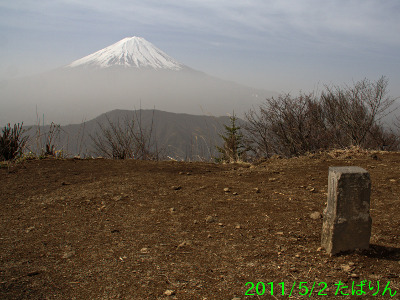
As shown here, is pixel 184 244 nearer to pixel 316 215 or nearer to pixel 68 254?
pixel 68 254

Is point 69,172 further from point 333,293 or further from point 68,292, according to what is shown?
point 333,293

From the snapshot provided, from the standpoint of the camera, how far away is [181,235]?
301 centimetres

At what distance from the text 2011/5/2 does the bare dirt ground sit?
0.01 m

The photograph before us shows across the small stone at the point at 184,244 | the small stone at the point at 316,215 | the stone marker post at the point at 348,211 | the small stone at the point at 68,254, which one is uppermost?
the stone marker post at the point at 348,211

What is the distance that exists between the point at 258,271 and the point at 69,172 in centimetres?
388

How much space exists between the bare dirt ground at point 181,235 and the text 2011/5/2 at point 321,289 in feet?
0.04

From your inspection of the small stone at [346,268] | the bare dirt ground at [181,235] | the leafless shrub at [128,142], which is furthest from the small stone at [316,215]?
the leafless shrub at [128,142]

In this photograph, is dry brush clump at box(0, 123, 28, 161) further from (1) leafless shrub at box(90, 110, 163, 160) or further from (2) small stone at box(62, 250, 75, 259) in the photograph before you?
(2) small stone at box(62, 250, 75, 259)

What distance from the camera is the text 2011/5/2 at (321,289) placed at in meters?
2.06

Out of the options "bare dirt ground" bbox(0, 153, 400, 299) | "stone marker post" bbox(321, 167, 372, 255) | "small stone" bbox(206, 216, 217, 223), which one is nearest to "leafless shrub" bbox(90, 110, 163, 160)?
"bare dirt ground" bbox(0, 153, 400, 299)

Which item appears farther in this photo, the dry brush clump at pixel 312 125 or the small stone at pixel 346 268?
the dry brush clump at pixel 312 125

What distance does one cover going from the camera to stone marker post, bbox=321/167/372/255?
7.80ft

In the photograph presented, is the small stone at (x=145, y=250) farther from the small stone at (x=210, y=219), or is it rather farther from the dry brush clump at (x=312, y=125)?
the dry brush clump at (x=312, y=125)

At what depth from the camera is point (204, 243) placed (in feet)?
9.28
